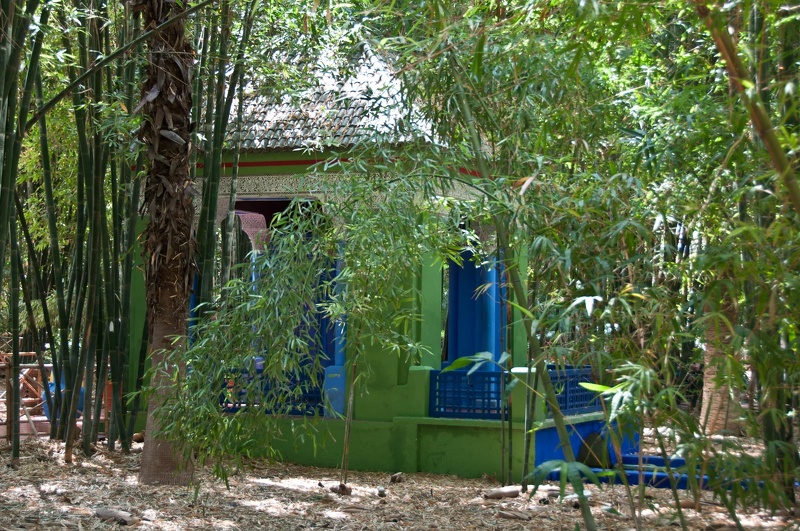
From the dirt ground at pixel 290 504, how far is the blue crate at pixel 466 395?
1.85 feet

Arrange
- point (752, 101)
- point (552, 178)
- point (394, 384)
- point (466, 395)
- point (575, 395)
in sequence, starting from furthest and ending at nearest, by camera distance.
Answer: point (575, 395) → point (394, 384) → point (466, 395) → point (552, 178) → point (752, 101)

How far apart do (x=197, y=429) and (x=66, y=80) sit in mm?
4645

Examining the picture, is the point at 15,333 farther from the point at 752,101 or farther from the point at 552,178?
the point at 752,101

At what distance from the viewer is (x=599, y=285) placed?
3443 millimetres

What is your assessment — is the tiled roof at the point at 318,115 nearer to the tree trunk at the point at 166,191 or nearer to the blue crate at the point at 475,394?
the tree trunk at the point at 166,191

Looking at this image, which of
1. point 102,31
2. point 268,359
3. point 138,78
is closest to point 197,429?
point 268,359

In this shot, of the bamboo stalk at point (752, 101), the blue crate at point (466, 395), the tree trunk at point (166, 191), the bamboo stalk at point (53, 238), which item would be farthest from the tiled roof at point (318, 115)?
the bamboo stalk at point (752, 101)

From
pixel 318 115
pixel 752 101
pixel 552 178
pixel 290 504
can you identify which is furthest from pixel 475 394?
pixel 752 101

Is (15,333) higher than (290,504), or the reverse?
(15,333)

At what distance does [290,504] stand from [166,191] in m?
2.30

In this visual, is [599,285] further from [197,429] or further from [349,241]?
[197,429]

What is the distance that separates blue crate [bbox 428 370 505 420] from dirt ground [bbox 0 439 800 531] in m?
0.56

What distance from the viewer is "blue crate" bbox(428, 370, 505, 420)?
23.8 feet

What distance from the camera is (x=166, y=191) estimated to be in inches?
237
